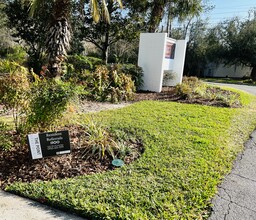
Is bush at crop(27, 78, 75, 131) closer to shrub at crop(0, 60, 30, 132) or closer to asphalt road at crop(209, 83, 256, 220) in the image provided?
shrub at crop(0, 60, 30, 132)

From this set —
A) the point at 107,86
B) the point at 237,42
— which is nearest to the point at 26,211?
the point at 107,86

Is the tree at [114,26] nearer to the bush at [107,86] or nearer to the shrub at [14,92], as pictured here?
the bush at [107,86]

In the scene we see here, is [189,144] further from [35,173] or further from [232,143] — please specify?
[35,173]

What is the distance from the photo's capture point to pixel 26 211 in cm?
219

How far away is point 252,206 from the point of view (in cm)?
252

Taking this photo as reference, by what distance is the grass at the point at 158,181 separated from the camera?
88.8 inches

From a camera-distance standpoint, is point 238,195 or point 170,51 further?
point 170,51

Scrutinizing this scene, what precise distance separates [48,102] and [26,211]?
1.50 metres

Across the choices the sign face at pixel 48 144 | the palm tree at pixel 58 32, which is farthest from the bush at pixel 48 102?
the palm tree at pixel 58 32

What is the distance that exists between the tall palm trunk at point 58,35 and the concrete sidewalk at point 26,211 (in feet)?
16.9

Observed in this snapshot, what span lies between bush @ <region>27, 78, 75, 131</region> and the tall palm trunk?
3893mm

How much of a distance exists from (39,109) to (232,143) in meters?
3.69

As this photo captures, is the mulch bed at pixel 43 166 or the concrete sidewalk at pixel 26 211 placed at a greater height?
the mulch bed at pixel 43 166

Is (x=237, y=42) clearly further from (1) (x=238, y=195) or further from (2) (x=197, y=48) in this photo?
(1) (x=238, y=195)
